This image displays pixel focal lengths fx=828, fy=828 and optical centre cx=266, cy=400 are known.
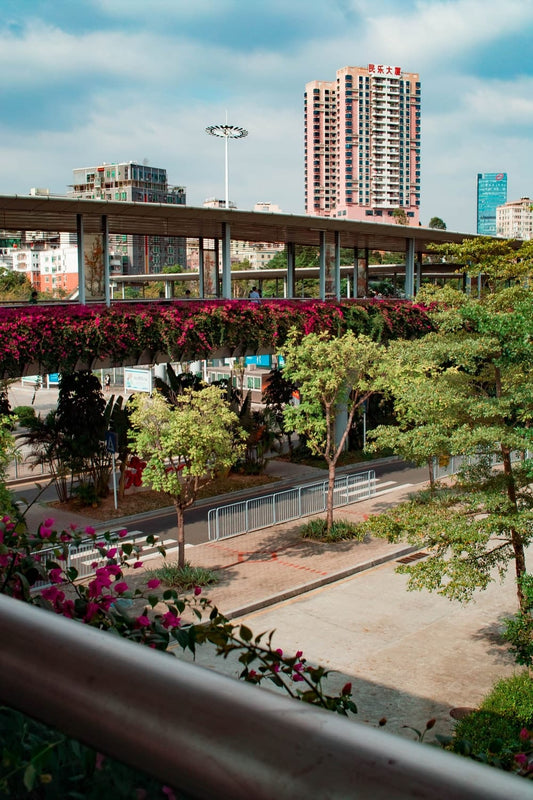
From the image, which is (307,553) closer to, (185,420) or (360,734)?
(185,420)

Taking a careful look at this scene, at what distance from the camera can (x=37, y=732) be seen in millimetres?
974

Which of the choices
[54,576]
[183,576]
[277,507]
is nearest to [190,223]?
[277,507]

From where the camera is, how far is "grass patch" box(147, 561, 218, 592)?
16.2 metres

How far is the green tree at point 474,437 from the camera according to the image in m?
11.6

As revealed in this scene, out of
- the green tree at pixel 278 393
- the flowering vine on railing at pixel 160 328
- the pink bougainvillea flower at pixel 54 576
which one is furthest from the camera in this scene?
the green tree at pixel 278 393

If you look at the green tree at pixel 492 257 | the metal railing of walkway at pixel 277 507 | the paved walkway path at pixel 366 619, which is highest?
the green tree at pixel 492 257

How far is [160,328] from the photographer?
2088cm

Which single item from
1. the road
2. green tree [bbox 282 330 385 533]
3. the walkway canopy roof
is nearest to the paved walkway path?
the road

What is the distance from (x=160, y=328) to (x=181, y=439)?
5.32 metres

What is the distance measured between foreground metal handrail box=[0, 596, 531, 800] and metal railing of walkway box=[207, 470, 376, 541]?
18.2 meters

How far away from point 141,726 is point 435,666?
1301 cm

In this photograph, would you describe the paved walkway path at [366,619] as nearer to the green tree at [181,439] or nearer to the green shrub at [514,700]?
the green shrub at [514,700]

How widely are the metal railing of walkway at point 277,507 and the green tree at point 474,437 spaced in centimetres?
735

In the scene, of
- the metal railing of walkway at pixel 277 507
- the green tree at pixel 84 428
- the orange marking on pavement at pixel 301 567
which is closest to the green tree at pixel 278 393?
the metal railing of walkway at pixel 277 507
